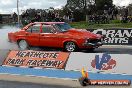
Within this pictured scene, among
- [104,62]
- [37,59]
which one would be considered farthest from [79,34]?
[104,62]

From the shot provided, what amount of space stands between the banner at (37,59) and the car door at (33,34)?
5.87m

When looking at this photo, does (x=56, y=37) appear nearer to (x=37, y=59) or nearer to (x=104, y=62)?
(x=37, y=59)

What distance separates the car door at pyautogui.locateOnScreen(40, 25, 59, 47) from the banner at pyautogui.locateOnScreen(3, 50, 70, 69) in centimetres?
547

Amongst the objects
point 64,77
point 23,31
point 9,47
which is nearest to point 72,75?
point 64,77

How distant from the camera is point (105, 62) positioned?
10.2 metres

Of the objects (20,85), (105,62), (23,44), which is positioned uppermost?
(105,62)

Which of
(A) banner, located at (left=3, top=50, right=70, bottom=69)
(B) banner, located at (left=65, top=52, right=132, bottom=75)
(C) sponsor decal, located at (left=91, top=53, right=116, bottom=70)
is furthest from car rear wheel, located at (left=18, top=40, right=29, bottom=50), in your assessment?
(C) sponsor decal, located at (left=91, top=53, right=116, bottom=70)

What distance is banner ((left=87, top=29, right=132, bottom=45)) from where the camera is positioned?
805 inches

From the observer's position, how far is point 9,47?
19438mm

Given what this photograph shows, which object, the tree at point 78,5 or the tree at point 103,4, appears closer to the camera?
the tree at point 78,5

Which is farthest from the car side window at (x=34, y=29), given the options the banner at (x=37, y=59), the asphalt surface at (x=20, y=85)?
the asphalt surface at (x=20, y=85)

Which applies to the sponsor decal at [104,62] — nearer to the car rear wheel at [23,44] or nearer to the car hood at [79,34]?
the car hood at [79,34]

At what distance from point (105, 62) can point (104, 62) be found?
3 centimetres

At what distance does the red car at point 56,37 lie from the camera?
16.7 meters
